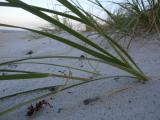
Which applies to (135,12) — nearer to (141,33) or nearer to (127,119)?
(141,33)

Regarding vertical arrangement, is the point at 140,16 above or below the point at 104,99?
above

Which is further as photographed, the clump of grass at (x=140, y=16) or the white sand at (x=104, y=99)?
the clump of grass at (x=140, y=16)

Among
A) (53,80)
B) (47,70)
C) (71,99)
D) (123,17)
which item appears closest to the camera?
(71,99)

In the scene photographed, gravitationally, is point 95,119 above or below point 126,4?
below

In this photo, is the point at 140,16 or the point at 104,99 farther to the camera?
the point at 140,16

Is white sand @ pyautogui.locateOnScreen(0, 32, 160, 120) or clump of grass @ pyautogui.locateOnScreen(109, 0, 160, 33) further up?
clump of grass @ pyautogui.locateOnScreen(109, 0, 160, 33)

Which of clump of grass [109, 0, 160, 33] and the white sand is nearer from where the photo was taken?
the white sand

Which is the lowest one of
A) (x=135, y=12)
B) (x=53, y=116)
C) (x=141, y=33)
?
(x=53, y=116)

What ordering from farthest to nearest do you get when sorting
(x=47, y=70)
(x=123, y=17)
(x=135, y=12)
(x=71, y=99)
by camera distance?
1. (x=123, y=17)
2. (x=135, y=12)
3. (x=47, y=70)
4. (x=71, y=99)

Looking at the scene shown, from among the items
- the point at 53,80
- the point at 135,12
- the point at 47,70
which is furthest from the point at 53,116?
the point at 135,12

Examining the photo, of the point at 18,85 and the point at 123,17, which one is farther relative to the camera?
the point at 123,17

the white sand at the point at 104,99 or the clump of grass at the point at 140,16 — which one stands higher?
the clump of grass at the point at 140,16
